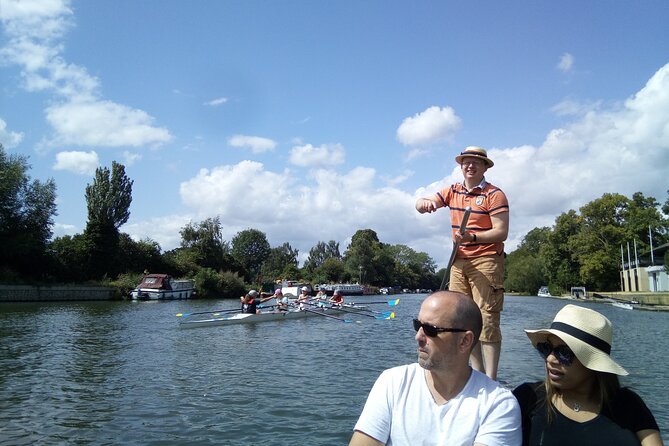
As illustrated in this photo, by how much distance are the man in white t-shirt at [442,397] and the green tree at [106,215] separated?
172 feet

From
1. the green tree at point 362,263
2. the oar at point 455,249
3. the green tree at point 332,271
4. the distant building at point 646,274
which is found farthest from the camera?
the green tree at point 362,263

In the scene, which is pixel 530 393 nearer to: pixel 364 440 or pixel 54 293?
pixel 364 440

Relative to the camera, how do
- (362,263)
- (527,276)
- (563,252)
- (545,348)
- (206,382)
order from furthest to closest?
(362,263)
(527,276)
(563,252)
(206,382)
(545,348)

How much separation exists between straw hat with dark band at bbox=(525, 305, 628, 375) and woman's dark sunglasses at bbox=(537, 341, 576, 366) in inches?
1.8

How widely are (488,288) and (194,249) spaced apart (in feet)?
213

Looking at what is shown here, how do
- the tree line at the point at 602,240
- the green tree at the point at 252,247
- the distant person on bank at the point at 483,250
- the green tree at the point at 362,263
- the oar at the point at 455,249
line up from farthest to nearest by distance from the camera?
the green tree at the point at 252,247, the green tree at the point at 362,263, the tree line at the point at 602,240, the distant person on bank at the point at 483,250, the oar at the point at 455,249

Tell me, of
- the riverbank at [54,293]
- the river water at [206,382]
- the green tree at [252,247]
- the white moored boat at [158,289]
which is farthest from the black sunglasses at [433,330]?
the green tree at [252,247]

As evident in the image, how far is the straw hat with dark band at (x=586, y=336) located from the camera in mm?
2747

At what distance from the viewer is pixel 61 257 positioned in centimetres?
4762

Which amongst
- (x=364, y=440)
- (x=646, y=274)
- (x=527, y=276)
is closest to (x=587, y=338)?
(x=364, y=440)

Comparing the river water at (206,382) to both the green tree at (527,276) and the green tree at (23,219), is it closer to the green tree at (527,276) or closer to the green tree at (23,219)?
the green tree at (23,219)

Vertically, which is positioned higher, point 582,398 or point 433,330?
point 433,330

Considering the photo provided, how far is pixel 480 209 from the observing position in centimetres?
490

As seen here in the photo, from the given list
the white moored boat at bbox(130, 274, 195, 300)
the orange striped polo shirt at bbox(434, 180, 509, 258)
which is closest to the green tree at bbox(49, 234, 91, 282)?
the white moored boat at bbox(130, 274, 195, 300)
